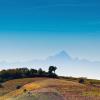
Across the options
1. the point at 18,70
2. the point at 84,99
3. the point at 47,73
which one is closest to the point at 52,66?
the point at 47,73

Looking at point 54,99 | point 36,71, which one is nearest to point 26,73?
point 36,71

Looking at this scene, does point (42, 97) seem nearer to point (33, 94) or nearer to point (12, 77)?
point (33, 94)

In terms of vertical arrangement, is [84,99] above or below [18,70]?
below

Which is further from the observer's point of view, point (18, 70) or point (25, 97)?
point (18, 70)

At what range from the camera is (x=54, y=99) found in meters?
30.4

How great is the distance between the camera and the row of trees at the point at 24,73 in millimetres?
153512

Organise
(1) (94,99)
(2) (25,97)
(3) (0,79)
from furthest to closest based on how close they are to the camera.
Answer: (3) (0,79) → (1) (94,99) → (2) (25,97)

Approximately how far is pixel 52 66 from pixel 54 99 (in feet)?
401

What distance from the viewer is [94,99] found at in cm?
6097

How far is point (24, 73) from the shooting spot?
155 meters

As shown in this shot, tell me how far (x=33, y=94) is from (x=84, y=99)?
34.1m

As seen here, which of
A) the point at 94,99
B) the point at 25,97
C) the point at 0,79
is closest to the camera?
the point at 25,97

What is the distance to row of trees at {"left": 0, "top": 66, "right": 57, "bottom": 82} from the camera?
15351 cm

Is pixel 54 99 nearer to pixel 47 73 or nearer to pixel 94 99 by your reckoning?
pixel 94 99
